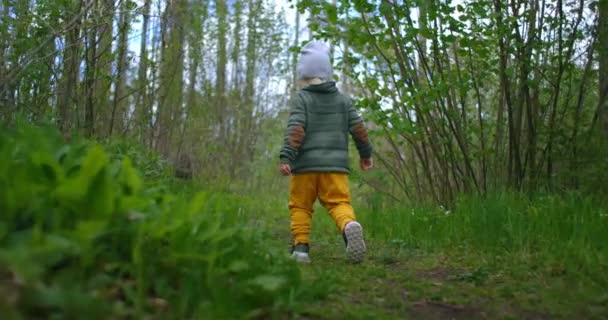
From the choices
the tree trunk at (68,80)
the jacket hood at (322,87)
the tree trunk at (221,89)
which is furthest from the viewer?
the tree trunk at (221,89)

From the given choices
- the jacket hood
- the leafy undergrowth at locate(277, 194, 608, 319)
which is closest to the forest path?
the leafy undergrowth at locate(277, 194, 608, 319)

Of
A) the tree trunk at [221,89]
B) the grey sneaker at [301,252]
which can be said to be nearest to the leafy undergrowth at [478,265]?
the grey sneaker at [301,252]

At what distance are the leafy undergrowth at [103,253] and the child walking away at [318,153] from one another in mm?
1319

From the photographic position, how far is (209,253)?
81.0 inches

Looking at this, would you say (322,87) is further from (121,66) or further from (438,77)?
(121,66)

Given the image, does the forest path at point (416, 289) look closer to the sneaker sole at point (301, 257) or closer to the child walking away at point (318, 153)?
the sneaker sole at point (301, 257)

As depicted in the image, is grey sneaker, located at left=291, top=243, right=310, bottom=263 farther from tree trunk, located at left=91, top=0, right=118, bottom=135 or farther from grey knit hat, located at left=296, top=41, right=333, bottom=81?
tree trunk, located at left=91, top=0, right=118, bottom=135

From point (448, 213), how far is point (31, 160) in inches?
133

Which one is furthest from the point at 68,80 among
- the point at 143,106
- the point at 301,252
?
the point at 301,252

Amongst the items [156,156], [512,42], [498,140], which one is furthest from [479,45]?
[156,156]

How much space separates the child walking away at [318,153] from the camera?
354 cm

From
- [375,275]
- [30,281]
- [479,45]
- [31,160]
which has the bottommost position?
[375,275]

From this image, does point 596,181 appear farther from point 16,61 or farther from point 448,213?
point 16,61

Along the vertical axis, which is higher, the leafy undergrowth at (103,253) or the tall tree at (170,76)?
the tall tree at (170,76)
